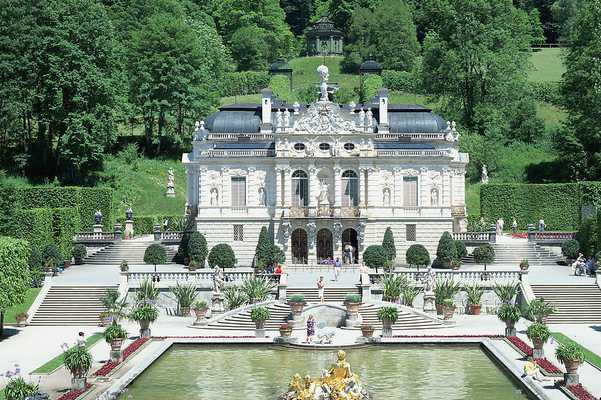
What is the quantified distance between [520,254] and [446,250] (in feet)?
17.5

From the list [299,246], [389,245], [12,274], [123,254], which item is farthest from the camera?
[123,254]

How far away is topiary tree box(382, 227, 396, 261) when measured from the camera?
6702cm

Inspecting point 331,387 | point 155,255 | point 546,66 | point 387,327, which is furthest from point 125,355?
point 546,66

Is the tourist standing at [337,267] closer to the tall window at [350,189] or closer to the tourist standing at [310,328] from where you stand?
the tall window at [350,189]

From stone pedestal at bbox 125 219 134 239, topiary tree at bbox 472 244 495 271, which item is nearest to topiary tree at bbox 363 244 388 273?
topiary tree at bbox 472 244 495 271

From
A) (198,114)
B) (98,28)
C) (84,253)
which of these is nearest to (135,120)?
(198,114)

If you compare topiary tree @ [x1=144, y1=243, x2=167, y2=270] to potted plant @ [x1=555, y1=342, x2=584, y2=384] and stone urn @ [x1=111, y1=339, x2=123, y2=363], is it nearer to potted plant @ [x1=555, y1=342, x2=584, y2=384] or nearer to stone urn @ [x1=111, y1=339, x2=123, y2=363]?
stone urn @ [x1=111, y1=339, x2=123, y2=363]

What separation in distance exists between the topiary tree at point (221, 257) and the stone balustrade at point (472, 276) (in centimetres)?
1125

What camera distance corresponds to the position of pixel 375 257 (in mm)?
65750

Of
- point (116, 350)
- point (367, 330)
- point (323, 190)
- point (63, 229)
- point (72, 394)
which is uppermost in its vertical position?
point (323, 190)

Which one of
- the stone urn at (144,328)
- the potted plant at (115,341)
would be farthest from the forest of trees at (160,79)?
the potted plant at (115,341)

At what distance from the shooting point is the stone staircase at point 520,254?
6862 cm

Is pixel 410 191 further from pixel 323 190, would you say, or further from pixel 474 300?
pixel 474 300

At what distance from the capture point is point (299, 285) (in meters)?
57.4
